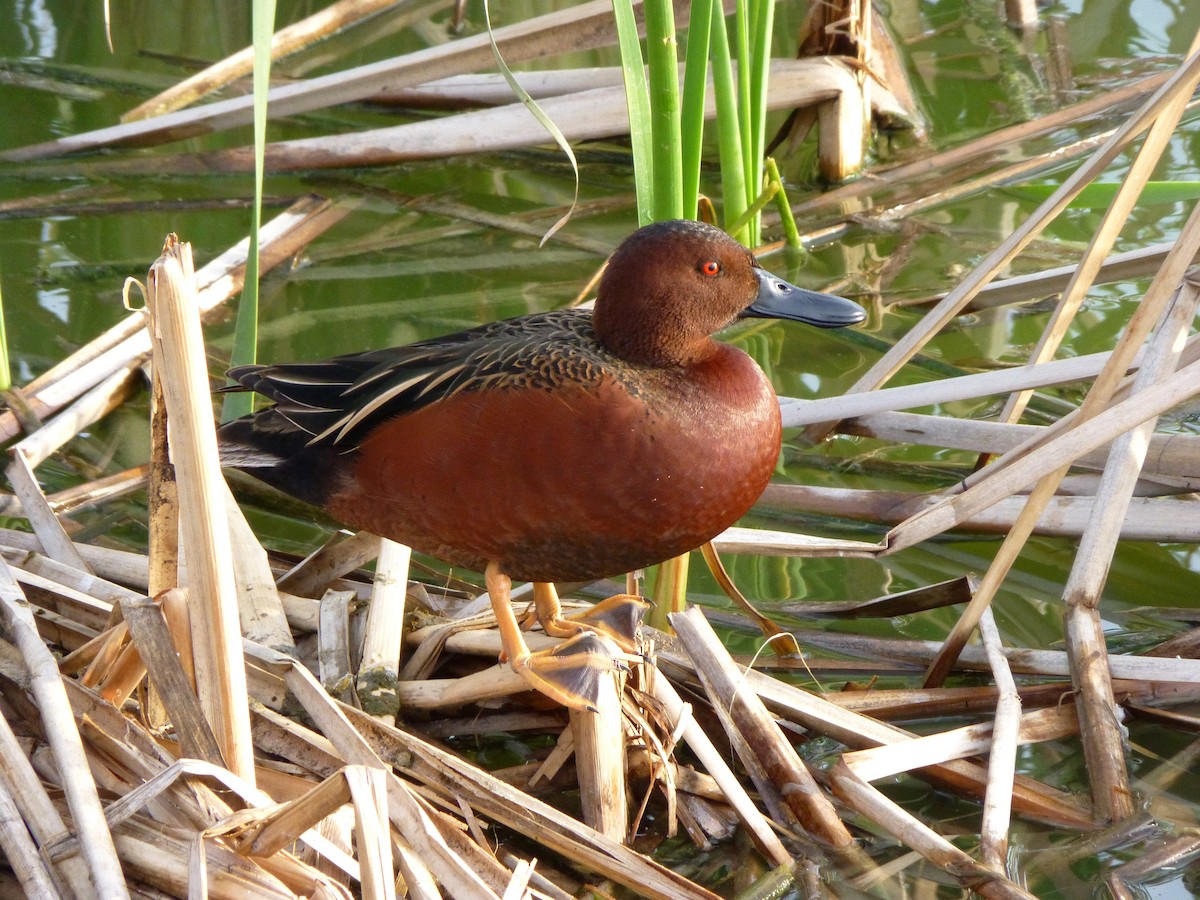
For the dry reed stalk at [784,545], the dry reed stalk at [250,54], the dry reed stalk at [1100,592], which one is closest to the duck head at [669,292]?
the dry reed stalk at [784,545]

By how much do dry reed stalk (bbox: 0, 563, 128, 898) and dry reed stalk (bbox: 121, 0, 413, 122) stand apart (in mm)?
3469

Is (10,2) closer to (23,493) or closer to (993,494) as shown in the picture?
(23,493)

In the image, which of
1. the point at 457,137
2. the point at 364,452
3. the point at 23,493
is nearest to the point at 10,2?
the point at 457,137

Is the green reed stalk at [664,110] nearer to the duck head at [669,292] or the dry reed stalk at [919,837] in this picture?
the duck head at [669,292]

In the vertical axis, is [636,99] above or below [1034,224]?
above

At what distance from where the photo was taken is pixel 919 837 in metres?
2.46

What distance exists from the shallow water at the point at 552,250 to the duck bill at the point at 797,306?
0.84 metres

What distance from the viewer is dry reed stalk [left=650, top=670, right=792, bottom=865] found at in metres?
2.57

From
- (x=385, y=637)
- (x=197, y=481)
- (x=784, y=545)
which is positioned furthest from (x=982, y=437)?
(x=197, y=481)

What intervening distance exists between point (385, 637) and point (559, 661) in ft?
1.66

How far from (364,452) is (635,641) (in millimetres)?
756

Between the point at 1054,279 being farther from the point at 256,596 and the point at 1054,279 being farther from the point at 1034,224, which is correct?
the point at 256,596

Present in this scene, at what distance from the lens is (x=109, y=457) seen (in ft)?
13.5

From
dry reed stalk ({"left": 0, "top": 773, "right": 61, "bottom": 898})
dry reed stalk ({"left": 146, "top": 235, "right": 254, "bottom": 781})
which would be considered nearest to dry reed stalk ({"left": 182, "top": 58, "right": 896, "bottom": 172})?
dry reed stalk ({"left": 146, "top": 235, "right": 254, "bottom": 781})
